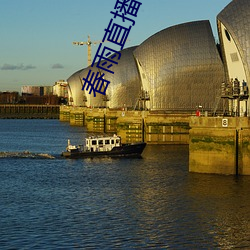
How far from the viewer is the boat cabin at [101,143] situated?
6500cm

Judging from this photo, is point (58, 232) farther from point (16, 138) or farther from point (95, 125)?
point (95, 125)

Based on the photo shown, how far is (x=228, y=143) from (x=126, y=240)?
60.4ft

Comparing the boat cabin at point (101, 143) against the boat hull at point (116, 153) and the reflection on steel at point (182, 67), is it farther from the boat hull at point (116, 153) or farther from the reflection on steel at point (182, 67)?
the reflection on steel at point (182, 67)

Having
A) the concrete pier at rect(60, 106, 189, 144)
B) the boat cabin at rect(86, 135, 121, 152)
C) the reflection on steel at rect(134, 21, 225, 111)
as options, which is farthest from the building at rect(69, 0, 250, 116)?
the boat cabin at rect(86, 135, 121, 152)

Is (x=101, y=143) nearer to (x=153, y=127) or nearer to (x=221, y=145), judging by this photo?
(x=153, y=127)

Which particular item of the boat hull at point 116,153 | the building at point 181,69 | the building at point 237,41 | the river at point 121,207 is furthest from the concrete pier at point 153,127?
the river at point 121,207

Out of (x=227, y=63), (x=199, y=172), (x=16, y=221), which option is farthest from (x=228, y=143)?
(x=16, y=221)

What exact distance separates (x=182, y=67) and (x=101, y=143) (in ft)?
75.4

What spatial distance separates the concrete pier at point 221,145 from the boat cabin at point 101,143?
17.2 meters

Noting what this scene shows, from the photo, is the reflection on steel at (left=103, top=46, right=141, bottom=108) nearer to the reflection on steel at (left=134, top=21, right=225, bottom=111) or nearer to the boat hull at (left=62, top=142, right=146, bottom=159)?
the reflection on steel at (left=134, top=21, right=225, bottom=111)

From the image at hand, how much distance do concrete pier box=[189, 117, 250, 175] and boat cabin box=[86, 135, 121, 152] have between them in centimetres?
1720

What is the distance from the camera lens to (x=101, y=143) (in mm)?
65438

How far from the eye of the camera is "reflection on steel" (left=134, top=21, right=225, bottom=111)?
272 feet

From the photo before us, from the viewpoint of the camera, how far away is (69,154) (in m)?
64.7
